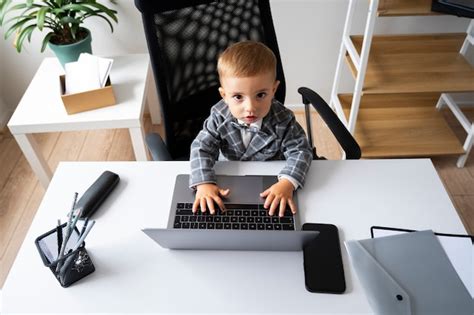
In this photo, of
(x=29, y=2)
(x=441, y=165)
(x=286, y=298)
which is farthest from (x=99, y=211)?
(x=441, y=165)

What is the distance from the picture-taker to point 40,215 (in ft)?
2.86

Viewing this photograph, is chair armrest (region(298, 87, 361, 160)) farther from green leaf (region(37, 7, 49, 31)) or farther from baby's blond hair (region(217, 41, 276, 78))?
green leaf (region(37, 7, 49, 31))

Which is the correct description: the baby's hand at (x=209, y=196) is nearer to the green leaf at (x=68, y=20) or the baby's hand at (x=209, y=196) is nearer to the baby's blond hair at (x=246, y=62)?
the baby's blond hair at (x=246, y=62)

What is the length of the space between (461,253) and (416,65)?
1.25 m

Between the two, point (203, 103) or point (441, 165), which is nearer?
point (203, 103)

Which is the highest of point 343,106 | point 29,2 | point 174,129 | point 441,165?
point 29,2

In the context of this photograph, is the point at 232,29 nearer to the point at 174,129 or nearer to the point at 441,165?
the point at 174,129

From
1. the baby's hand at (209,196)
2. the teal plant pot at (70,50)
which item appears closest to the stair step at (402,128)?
the baby's hand at (209,196)

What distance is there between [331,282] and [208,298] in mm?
250

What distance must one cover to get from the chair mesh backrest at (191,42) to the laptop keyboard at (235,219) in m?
0.45

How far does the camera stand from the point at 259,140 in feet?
3.41

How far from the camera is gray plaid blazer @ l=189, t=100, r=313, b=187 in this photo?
39.1 inches

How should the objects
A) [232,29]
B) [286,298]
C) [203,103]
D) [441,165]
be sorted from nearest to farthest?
[286,298]
[232,29]
[203,103]
[441,165]

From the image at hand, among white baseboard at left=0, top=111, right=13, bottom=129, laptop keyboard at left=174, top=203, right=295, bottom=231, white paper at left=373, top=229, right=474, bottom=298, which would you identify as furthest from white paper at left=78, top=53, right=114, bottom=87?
white paper at left=373, top=229, right=474, bottom=298
